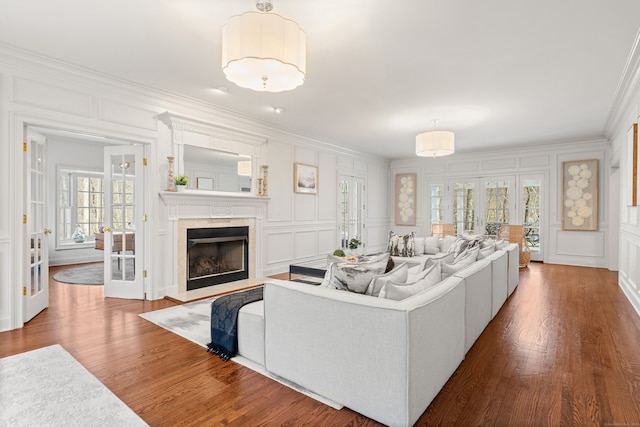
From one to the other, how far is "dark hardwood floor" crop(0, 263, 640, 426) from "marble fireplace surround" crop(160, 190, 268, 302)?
0.65 meters

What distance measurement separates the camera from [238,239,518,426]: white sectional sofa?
1.74 m

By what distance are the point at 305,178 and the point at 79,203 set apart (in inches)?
212

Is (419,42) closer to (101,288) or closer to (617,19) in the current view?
(617,19)

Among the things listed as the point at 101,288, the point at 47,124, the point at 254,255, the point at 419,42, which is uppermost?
the point at 419,42

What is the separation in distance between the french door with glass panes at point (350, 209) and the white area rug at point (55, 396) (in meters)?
5.84

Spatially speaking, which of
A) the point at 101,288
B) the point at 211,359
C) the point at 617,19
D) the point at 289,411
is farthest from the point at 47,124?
the point at 617,19

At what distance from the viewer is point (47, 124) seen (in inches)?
138

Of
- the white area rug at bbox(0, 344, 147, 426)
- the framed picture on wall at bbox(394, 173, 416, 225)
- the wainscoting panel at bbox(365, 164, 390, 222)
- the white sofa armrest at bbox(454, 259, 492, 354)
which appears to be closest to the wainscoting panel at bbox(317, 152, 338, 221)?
the wainscoting panel at bbox(365, 164, 390, 222)

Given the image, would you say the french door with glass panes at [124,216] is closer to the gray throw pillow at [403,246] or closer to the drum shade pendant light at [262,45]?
the drum shade pendant light at [262,45]

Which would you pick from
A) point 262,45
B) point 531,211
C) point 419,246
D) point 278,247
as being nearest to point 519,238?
point 531,211

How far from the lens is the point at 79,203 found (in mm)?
7836

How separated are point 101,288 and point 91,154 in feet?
13.2

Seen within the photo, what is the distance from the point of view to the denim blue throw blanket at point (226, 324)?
105 inches

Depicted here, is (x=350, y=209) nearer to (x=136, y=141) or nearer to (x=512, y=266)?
(x=512, y=266)
